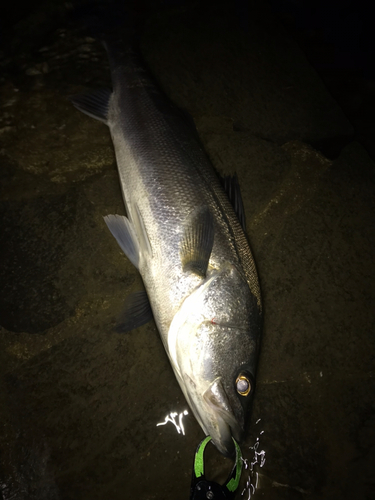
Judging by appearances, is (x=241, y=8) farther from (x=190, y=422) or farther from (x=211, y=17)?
(x=190, y=422)

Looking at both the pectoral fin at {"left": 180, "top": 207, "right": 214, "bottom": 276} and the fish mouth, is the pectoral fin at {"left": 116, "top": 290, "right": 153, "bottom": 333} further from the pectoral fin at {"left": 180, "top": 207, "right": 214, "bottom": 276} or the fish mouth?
the fish mouth

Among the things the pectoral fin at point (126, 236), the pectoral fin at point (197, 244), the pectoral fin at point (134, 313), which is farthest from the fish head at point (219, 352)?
the pectoral fin at point (126, 236)

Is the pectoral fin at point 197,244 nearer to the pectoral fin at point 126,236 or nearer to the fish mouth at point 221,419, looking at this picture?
the pectoral fin at point 126,236

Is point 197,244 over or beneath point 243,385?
over

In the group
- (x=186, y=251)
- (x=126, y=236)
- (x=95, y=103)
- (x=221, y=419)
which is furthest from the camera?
(x=95, y=103)

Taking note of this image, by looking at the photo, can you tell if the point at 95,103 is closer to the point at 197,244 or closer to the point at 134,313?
the point at 197,244

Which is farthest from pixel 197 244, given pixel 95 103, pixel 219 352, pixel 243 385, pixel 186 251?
pixel 95 103
